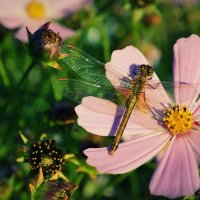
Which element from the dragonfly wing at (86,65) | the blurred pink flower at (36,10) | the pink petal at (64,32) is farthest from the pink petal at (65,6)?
the dragonfly wing at (86,65)

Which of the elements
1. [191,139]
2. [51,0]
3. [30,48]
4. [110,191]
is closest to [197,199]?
[191,139]

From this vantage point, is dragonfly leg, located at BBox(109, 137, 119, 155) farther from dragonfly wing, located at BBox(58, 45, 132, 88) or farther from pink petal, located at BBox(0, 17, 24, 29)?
pink petal, located at BBox(0, 17, 24, 29)

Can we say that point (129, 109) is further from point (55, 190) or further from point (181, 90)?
point (55, 190)

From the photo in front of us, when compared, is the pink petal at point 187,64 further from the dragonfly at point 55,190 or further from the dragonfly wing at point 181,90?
the dragonfly at point 55,190

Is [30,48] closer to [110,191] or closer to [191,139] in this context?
[191,139]

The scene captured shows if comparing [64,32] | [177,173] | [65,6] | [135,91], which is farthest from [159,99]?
[65,6]

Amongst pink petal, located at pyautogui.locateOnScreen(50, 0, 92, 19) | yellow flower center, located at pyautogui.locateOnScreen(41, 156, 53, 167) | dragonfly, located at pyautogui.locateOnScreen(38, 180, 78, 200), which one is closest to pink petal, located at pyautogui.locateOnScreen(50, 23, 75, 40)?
pink petal, located at pyautogui.locateOnScreen(50, 0, 92, 19)
